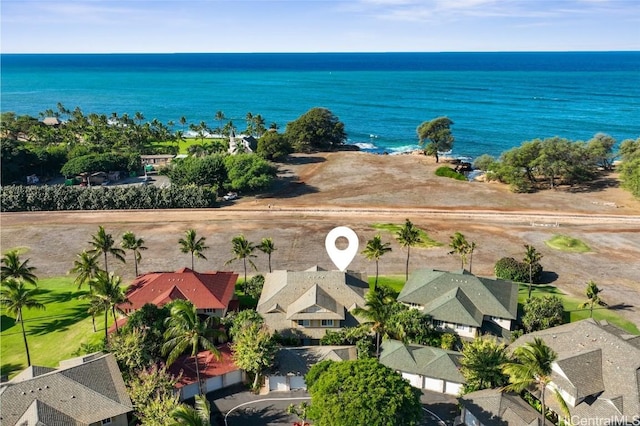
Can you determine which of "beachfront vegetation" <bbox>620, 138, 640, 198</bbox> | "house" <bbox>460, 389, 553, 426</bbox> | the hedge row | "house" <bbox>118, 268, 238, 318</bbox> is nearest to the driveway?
"house" <bbox>460, 389, 553, 426</bbox>

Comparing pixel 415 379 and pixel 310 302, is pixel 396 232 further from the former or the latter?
pixel 415 379

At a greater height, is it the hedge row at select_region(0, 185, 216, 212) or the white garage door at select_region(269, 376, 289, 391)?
the hedge row at select_region(0, 185, 216, 212)

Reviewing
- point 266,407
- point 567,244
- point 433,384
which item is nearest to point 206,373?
point 266,407

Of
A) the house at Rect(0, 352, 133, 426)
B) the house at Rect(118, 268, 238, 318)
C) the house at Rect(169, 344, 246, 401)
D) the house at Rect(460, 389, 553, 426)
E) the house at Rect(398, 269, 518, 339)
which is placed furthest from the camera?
the house at Rect(118, 268, 238, 318)

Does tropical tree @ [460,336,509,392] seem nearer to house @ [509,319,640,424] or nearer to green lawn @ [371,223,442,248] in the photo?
house @ [509,319,640,424]

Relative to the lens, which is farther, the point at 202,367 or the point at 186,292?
the point at 186,292

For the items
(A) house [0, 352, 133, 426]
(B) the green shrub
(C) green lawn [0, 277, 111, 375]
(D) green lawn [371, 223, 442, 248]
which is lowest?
(C) green lawn [0, 277, 111, 375]

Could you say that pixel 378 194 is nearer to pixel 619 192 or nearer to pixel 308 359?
pixel 619 192

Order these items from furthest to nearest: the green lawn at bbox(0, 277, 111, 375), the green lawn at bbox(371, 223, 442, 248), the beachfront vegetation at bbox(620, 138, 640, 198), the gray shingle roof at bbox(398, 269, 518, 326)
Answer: the beachfront vegetation at bbox(620, 138, 640, 198) → the green lawn at bbox(371, 223, 442, 248) → the gray shingle roof at bbox(398, 269, 518, 326) → the green lawn at bbox(0, 277, 111, 375)
